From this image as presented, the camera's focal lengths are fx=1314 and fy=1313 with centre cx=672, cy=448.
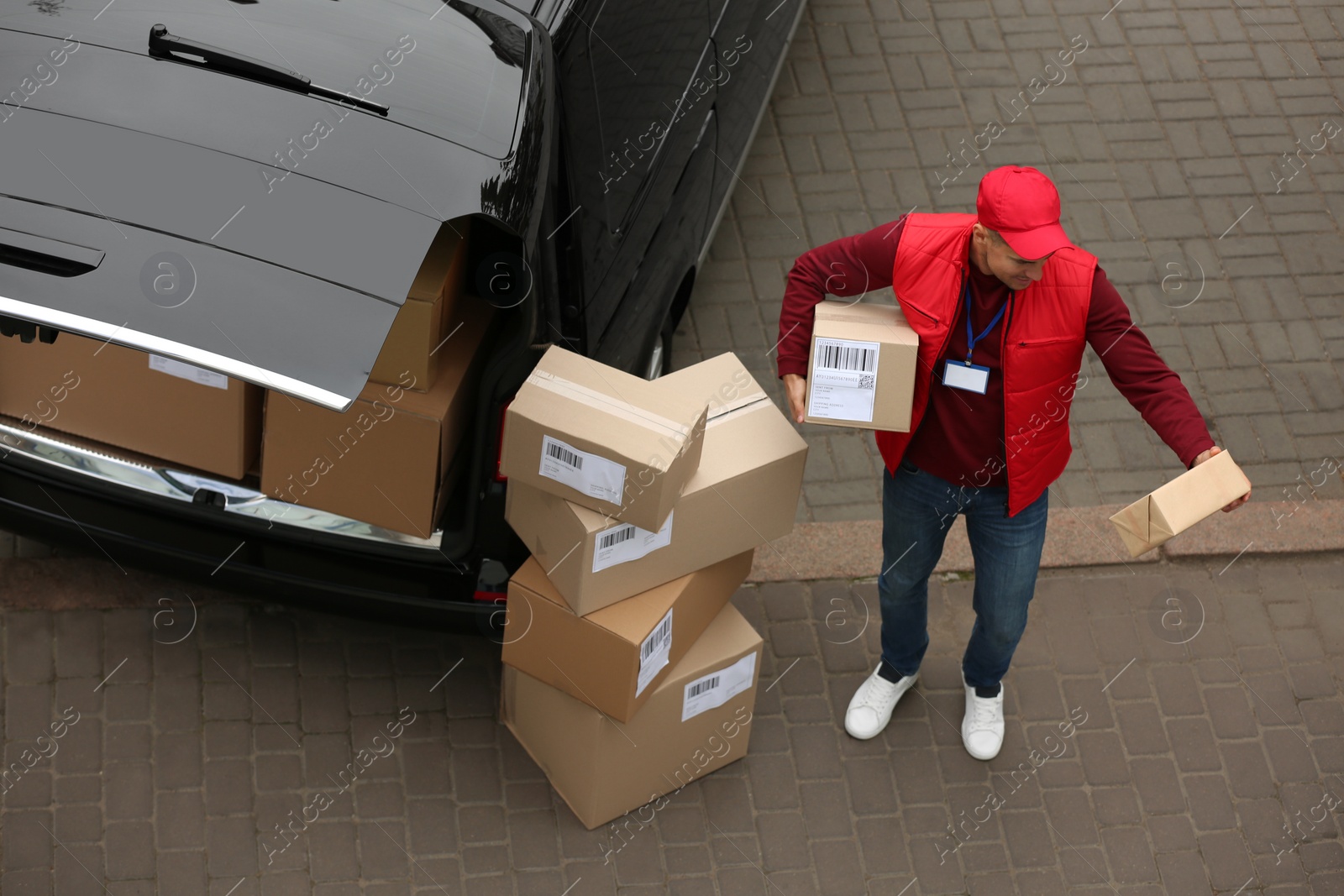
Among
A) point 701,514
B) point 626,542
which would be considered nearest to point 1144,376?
point 701,514

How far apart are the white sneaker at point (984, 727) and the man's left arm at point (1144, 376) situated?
1.23 metres

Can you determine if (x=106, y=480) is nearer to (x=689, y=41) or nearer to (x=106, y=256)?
(x=106, y=256)

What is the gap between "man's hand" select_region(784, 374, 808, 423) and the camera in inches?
136

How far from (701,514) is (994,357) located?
0.86 metres

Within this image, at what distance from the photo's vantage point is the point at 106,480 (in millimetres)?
3830

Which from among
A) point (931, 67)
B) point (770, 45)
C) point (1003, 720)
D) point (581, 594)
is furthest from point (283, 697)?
point (931, 67)

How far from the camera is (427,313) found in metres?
3.26

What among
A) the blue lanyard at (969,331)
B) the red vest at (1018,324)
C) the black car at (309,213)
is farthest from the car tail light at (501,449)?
the blue lanyard at (969,331)

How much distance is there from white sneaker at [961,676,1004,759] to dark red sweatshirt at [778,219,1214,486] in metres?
1.00

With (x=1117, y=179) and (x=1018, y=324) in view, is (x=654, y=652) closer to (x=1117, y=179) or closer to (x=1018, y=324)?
(x=1018, y=324)

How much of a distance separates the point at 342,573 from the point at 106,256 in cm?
130

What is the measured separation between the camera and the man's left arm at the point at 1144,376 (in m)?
3.26

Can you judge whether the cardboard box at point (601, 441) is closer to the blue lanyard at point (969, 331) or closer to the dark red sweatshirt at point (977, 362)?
the dark red sweatshirt at point (977, 362)

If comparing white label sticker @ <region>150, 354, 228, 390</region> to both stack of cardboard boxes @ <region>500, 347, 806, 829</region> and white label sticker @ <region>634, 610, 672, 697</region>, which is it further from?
white label sticker @ <region>634, 610, 672, 697</region>
